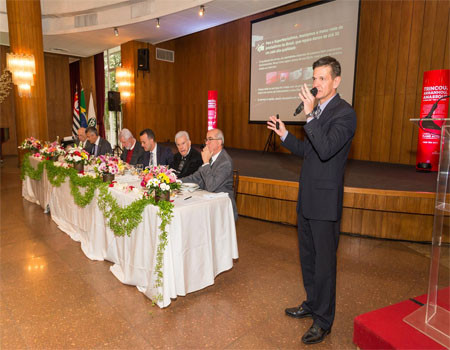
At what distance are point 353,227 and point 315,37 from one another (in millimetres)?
4724

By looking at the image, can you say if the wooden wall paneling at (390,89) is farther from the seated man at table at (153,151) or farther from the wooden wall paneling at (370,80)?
the seated man at table at (153,151)

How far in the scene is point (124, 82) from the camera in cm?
1023

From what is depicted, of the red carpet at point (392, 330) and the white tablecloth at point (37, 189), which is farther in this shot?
the white tablecloth at point (37, 189)

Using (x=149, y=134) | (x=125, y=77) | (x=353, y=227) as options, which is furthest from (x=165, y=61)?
(x=353, y=227)

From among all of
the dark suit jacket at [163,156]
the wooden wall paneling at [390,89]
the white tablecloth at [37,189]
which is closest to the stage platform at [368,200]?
the dark suit jacket at [163,156]

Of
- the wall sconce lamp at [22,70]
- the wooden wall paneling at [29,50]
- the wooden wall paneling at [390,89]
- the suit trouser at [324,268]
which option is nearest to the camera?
the suit trouser at [324,268]

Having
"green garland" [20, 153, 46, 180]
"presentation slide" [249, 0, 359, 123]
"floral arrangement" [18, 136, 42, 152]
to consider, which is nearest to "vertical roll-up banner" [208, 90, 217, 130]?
"presentation slide" [249, 0, 359, 123]

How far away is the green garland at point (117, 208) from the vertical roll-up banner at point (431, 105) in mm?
4537

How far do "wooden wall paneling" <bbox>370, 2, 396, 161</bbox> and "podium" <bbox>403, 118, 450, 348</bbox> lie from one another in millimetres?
5419

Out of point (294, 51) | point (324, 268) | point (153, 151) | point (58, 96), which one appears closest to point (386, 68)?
point (294, 51)

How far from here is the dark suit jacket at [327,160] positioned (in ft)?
5.80

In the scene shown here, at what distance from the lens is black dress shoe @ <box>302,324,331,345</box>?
202 cm

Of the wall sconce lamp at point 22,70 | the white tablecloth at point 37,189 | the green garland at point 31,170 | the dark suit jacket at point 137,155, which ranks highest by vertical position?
the wall sconce lamp at point 22,70

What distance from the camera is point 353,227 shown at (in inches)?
160
